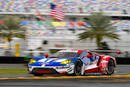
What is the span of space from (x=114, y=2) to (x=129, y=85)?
5692cm

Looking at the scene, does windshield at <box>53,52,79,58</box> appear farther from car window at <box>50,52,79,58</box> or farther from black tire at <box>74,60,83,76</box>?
black tire at <box>74,60,83,76</box>

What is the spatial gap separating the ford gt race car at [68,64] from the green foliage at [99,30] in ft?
78.6

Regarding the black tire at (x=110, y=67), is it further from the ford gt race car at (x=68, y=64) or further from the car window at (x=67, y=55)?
the car window at (x=67, y=55)

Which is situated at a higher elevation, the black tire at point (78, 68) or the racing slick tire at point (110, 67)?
the black tire at point (78, 68)

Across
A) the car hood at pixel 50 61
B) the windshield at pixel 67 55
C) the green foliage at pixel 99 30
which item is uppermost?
the windshield at pixel 67 55

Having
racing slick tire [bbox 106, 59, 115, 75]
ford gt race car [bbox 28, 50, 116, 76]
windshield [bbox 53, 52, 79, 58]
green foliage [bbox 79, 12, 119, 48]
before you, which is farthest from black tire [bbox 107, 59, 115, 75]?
green foliage [bbox 79, 12, 119, 48]

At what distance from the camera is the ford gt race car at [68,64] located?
14.5 meters

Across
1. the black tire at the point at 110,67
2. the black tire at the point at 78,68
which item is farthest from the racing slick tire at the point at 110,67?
the black tire at the point at 78,68

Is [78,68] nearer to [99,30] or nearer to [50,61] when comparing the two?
[50,61]

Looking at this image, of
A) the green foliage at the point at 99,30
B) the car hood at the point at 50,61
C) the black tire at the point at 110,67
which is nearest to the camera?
the car hood at the point at 50,61

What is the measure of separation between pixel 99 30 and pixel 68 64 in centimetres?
2837

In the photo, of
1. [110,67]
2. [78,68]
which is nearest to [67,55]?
[78,68]

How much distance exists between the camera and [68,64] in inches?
570

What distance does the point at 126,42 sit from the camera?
117 ft
